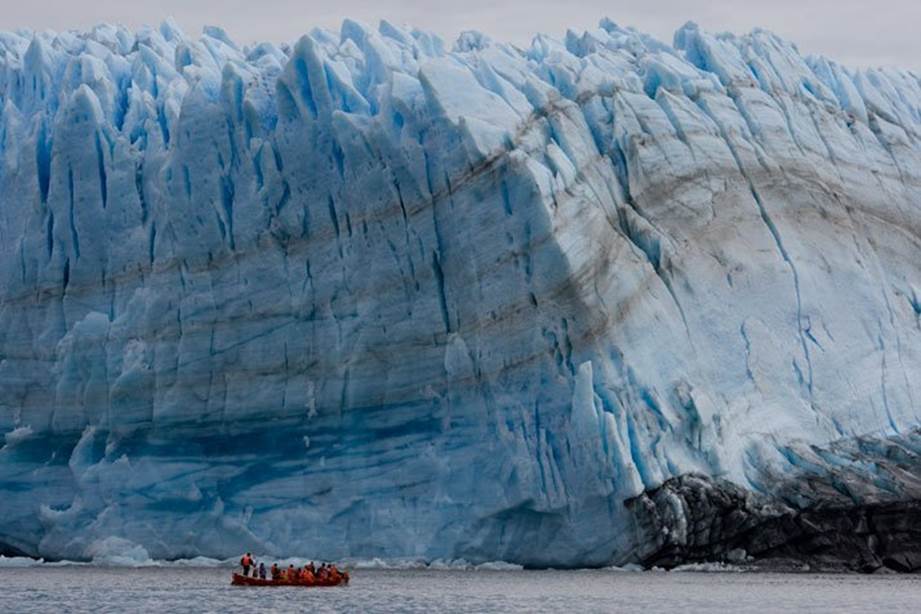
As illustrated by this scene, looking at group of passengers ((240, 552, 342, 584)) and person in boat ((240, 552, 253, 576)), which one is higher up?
person in boat ((240, 552, 253, 576))

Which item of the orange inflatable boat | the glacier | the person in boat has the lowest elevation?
the orange inflatable boat

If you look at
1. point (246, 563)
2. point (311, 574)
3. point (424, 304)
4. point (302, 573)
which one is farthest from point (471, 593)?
point (424, 304)

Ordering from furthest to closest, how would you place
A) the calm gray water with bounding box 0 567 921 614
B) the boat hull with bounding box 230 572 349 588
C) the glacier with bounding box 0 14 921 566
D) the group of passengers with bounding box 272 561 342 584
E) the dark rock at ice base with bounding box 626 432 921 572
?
1. the glacier with bounding box 0 14 921 566
2. the dark rock at ice base with bounding box 626 432 921 572
3. the group of passengers with bounding box 272 561 342 584
4. the boat hull with bounding box 230 572 349 588
5. the calm gray water with bounding box 0 567 921 614

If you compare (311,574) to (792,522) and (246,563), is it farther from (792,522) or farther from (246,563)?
(792,522)

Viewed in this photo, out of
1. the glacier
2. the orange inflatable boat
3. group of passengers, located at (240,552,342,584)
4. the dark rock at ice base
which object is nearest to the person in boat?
group of passengers, located at (240,552,342,584)

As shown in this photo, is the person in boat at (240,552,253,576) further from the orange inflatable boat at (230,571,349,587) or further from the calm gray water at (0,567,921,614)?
the calm gray water at (0,567,921,614)
